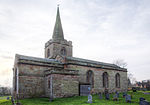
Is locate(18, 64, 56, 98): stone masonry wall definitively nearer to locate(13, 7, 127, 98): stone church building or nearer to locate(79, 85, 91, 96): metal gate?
locate(13, 7, 127, 98): stone church building

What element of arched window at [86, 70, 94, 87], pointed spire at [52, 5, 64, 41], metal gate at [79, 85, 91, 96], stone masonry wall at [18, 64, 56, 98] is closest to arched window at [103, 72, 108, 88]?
arched window at [86, 70, 94, 87]

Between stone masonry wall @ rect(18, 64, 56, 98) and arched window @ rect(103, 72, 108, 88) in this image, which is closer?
stone masonry wall @ rect(18, 64, 56, 98)

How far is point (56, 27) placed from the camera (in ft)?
129

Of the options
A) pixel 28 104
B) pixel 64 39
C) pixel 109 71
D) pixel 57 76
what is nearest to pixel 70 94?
pixel 57 76

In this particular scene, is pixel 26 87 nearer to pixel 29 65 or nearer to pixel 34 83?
pixel 34 83

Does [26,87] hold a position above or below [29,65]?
below

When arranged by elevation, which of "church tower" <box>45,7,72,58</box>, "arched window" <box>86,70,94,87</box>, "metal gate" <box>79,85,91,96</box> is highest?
"church tower" <box>45,7,72,58</box>

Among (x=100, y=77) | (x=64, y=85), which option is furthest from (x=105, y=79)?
(x=64, y=85)

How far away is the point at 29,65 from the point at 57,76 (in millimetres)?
5028

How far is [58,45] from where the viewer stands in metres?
37.2

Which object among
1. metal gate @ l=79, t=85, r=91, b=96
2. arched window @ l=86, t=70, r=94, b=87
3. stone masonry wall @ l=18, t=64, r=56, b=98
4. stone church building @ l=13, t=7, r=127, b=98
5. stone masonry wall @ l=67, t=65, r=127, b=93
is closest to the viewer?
stone church building @ l=13, t=7, r=127, b=98

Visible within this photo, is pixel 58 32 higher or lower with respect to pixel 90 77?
higher

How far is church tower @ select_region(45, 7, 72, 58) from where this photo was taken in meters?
36.9

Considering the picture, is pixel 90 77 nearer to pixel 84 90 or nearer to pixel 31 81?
pixel 84 90
